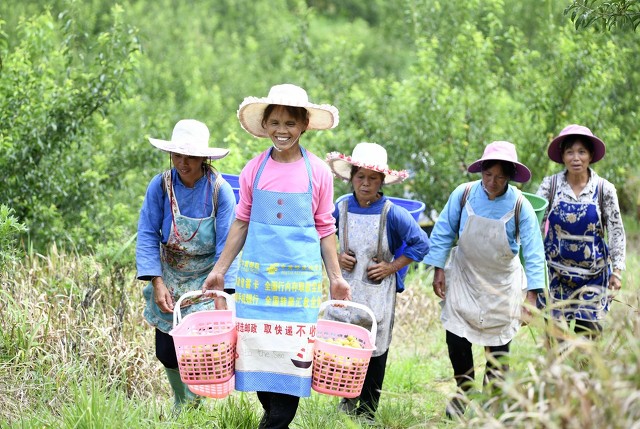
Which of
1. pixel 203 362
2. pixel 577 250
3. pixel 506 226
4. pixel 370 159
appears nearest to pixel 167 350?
pixel 203 362

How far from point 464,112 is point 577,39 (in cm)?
151

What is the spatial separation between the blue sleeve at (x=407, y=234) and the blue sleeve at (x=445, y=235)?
26 centimetres

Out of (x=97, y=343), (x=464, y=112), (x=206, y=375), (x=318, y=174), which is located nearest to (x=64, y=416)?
(x=206, y=375)

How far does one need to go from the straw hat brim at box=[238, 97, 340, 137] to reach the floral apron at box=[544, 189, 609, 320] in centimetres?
232

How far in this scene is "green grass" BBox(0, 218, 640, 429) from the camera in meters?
3.17

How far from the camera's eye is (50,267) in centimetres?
687

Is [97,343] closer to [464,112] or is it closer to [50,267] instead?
[50,267]

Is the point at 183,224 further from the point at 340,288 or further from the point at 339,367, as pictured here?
the point at 339,367

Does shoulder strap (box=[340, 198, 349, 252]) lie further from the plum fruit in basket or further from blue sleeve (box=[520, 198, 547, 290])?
the plum fruit in basket

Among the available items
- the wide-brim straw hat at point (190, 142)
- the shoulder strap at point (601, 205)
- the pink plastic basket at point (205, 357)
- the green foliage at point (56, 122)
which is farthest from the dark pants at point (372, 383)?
the green foliage at point (56, 122)

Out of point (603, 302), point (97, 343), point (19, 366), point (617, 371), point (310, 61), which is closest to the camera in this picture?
point (617, 371)

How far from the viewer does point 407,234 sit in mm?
5574

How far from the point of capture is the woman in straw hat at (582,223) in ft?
20.8

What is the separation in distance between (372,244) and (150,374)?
179cm
